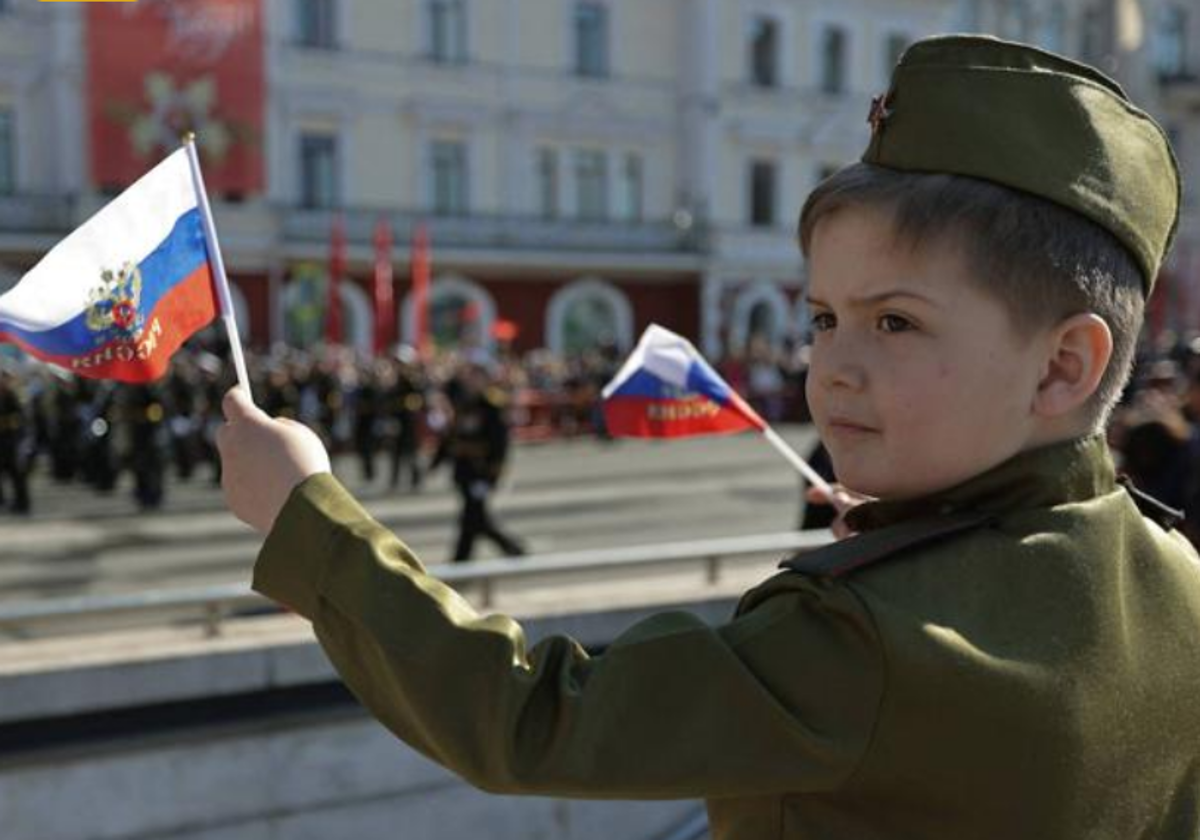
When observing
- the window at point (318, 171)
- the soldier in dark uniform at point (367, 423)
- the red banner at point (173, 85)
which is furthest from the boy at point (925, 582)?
the window at point (318, 171)

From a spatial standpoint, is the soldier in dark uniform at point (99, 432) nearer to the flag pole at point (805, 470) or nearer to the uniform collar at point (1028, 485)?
the flag pole at point (805, 470)

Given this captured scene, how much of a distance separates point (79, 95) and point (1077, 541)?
28.3m

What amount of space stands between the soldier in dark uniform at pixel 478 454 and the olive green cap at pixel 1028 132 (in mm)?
8698

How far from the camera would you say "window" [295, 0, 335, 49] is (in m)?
29.5

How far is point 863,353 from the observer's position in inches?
46.1

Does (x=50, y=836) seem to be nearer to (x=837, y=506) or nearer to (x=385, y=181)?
(x=837, y=506)

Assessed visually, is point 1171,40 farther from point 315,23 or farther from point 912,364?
point 912,364

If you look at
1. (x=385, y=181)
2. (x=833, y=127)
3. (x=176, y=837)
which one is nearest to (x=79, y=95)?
(x=385, y=181)

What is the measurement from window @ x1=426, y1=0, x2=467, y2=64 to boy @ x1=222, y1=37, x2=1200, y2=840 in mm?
31231

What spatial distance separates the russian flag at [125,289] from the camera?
1607 mm

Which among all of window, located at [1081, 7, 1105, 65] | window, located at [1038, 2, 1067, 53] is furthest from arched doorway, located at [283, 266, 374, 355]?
window, located at [1081, 7, 1105, 65]

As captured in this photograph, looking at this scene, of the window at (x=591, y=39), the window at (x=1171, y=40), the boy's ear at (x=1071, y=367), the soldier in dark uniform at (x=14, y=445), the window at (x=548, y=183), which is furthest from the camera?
the window at (x=1171, y=40)

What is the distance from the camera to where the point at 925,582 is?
1094mm

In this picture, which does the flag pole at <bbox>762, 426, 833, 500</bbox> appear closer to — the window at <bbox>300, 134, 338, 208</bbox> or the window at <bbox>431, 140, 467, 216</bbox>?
the window at <bbox>300, 134, 338, 208</bbox>
